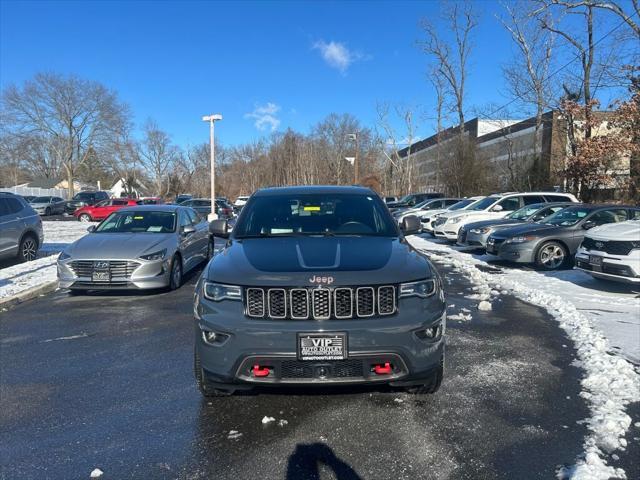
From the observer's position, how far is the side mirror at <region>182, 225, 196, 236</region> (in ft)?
29.0

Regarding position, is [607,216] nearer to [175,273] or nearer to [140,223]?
[175,273]

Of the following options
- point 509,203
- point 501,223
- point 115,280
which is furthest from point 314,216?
point 509,203

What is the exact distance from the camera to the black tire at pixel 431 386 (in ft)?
11.2

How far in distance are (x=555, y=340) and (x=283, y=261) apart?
366 centimetres

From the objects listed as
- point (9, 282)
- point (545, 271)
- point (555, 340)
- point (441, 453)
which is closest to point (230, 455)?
point (441, 453)

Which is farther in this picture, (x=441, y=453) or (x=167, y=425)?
(x=167, y=425)

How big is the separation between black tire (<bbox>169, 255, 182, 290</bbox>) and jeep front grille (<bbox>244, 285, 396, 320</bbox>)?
16.9 feet

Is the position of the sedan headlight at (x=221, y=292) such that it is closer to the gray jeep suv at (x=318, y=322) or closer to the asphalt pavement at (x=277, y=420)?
the gray jeep suv at (x=318, y=322)

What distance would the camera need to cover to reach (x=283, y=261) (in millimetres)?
3514

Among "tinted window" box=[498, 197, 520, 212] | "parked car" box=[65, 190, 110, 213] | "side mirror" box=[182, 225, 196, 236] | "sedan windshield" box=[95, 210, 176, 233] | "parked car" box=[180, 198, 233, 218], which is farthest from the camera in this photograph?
"parked car" box=[65, 190, 110, 213]

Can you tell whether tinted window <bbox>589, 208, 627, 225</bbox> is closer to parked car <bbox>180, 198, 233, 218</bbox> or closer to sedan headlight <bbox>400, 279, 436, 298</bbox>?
sedan headlight <bbox>400, 279, 436, 298</bbox>

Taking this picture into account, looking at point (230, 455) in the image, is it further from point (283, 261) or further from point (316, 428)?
point (283, 261)

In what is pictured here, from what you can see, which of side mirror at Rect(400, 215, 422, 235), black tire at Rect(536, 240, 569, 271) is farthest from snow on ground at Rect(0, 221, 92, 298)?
black tire at Rect(536, 240, 569, 271)

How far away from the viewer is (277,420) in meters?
3.39
